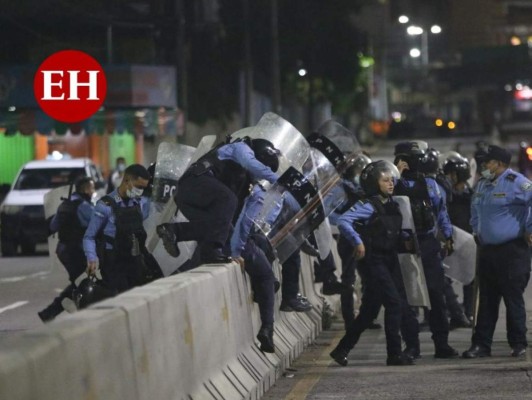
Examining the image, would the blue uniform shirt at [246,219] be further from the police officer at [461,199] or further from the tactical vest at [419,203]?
the police officer at [461,199]

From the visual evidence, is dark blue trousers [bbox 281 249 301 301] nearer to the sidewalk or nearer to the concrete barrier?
the sidewalk

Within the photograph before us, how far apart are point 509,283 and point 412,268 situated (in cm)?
85

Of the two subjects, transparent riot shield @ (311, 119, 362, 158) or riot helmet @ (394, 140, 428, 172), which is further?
transparent riot shield @ (311, 119, 362, 158)

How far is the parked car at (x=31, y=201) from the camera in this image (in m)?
29.6

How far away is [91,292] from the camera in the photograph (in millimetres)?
13383

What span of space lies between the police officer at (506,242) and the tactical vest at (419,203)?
500 mm

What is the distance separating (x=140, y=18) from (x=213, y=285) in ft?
117

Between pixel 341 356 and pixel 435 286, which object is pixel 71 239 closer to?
pixel 341 356

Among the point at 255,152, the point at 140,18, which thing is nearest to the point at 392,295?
the point at 255,152

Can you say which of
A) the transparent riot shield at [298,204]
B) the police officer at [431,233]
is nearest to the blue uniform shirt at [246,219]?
the transparent riot shield at [298,204]

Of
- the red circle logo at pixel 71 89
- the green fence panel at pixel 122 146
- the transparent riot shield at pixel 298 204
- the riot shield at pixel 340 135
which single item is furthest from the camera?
the green fence panel at pixel 122 146

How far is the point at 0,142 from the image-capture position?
43781mm

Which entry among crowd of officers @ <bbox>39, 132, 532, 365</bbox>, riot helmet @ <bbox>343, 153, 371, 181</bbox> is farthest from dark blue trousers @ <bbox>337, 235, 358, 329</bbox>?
crowd of officers @ <bbox>39, 132, 532, 365</bbox>

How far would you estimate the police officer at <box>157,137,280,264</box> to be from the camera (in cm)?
1169
